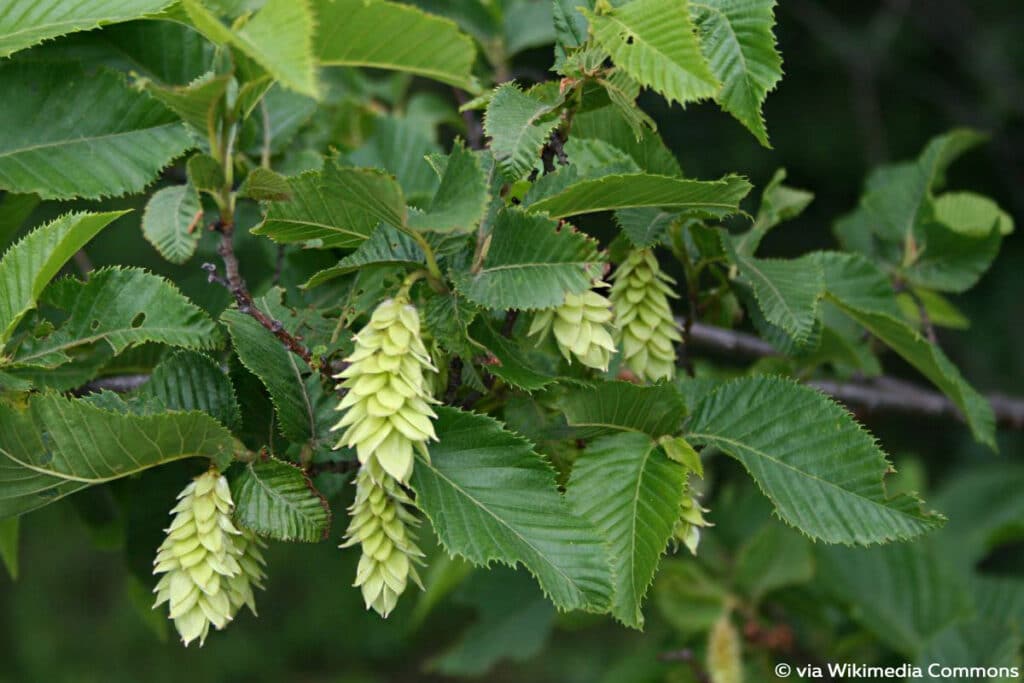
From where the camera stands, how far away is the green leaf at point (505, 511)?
1115mm

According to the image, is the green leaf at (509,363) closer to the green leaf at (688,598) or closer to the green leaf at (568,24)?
the green leaf at (568,24)

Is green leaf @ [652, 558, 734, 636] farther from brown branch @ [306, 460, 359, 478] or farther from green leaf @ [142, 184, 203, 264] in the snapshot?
green leaf @ [142, 184, 203, 264]

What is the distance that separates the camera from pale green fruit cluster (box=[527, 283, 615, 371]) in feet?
3.83

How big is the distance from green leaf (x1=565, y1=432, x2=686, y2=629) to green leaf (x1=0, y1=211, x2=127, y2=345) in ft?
2.31

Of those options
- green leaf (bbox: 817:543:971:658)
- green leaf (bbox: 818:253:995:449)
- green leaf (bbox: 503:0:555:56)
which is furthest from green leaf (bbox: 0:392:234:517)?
green leaf (bbox: 817:543:971:658)

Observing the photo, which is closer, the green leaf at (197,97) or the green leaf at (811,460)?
the green leaf at (197,97)

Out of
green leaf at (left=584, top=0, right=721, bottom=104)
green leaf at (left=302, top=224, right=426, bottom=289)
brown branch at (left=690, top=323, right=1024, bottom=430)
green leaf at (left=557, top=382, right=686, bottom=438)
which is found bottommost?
brown branch at (left=690, top=323, right=1024, bottom=430)

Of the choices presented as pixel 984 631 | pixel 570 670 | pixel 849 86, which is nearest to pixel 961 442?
pixel 849 86

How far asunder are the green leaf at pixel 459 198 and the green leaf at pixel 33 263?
1.42 ft

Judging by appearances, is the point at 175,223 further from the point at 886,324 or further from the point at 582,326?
the point at 886,324

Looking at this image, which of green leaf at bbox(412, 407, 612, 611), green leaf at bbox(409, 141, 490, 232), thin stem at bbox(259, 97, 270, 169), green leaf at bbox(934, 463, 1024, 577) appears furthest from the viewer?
green leaf at bbox(934, 463, 1024, 577)

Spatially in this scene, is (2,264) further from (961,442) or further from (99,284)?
(961,442)

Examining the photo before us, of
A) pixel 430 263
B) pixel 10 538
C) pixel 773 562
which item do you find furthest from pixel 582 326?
pixel 773 562

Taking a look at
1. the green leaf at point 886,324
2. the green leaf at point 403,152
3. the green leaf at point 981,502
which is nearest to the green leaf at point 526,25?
the green leaf at point 403,152
